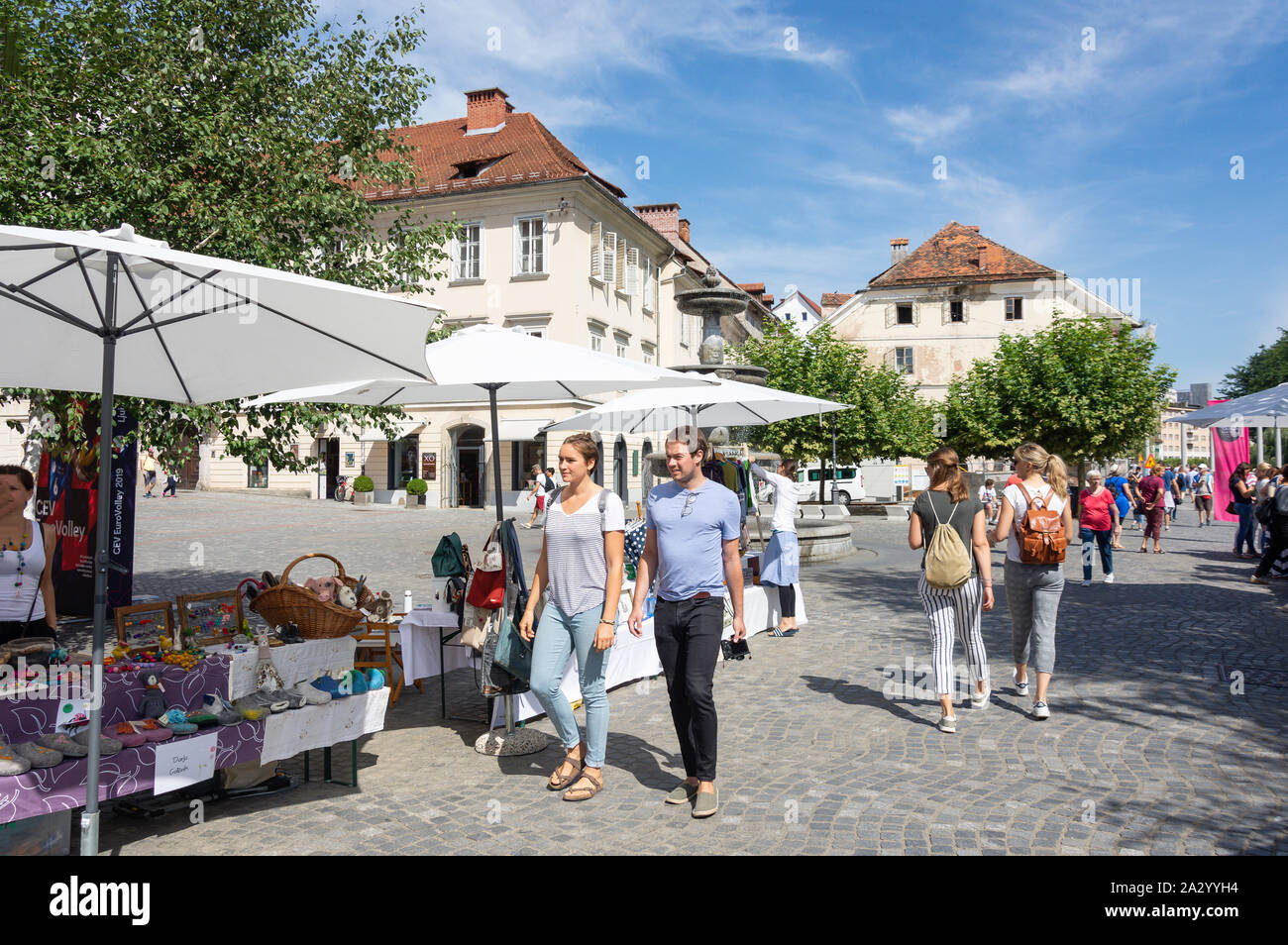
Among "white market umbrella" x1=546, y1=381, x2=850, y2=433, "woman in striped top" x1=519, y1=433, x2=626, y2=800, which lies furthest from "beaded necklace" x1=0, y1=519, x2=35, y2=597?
"white market umbrella" x1=546, y1=381, x2=850, y2=433

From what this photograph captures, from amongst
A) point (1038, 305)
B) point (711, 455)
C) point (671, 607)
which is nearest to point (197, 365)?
point (671, 607)

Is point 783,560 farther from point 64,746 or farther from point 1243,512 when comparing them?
point 1243,512

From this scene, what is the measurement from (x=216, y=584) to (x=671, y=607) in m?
10.0

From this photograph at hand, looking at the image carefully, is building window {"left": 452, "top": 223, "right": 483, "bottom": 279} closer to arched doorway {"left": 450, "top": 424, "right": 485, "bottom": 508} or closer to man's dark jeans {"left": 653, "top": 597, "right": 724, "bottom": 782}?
arched doorway {"left": 450, "top": 424, "right": 485, "bottom": 508}

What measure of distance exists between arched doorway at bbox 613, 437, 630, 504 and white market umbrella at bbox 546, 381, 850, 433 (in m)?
24.7

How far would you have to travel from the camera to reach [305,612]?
5.34 m

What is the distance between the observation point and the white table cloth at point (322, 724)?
4480 millimetres

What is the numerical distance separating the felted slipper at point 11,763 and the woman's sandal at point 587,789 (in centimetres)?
231

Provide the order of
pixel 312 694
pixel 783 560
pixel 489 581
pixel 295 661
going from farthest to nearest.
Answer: pixel 783 560, pixel 489 581, pixel 295 661, pixel 312 694

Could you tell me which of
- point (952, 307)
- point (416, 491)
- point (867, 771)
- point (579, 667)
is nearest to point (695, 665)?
point (579, 667)

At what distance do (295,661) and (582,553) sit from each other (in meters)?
1.80

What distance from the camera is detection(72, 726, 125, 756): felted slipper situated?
151 inches
